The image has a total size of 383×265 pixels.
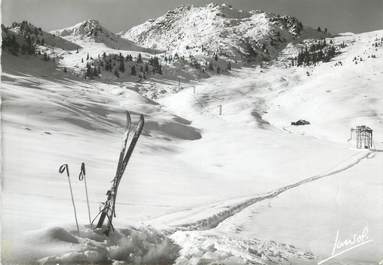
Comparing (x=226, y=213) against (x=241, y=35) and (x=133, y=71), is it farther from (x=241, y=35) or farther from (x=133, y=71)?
(x=241, y=35)

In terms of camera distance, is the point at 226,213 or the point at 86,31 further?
the point at 86,31

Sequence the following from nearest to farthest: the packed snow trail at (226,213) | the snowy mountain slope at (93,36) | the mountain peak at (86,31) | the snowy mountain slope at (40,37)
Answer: the packed snow trail at (226,213) < the snowy mountain slope at (40,37) < the snowy mountain slope at (93,36) < the mountain peak at (86,31)

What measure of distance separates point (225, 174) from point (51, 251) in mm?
20759

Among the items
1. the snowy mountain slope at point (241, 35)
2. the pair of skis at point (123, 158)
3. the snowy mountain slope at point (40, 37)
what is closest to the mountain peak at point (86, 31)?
the snowy mountain slope at point (40, 37)

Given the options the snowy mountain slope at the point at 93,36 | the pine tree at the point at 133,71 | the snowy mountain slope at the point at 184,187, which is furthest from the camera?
the snowy mountain slope at the point at 93,36

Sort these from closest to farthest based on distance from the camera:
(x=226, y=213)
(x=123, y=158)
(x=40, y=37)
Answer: (x=123, y=158) < (x=226, y=213) < (x=40, y=37)

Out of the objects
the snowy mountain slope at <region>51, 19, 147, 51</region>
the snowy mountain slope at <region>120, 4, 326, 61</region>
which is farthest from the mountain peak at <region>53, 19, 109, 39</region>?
the snowy mountain slope at <region>120, 4, 326, 61</region>

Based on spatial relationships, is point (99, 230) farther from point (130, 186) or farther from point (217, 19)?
point (217, 19)

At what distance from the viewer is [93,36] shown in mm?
181375

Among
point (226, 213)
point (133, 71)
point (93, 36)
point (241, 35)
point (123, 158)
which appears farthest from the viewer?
point (93, 36)

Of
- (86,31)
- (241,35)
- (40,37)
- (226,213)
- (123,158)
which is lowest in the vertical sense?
(226,213)

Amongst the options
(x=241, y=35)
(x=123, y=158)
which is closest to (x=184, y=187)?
(x=123, y=158)

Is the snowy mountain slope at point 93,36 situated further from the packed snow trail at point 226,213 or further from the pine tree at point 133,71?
the packed snow trail at point 226,213

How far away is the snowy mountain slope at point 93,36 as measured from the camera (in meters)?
177
